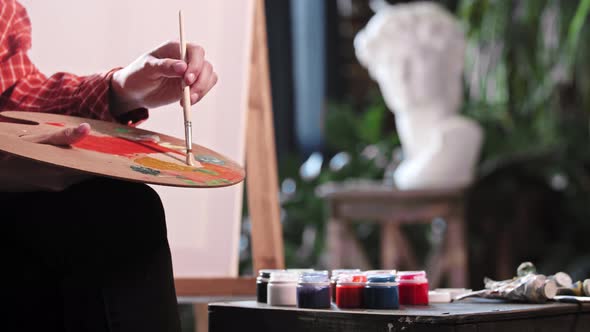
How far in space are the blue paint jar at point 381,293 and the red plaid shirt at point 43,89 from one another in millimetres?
307

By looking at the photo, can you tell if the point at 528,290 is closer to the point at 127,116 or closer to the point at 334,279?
the point at 334,279

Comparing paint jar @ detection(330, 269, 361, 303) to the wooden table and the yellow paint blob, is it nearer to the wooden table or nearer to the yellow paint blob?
the wooden table

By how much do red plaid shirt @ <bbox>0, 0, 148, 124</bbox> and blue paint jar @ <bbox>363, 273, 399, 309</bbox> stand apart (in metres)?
0.31

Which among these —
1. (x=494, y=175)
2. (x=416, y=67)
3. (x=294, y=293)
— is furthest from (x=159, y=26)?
(x=494, y=175)

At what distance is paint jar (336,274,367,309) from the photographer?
2.84 ft

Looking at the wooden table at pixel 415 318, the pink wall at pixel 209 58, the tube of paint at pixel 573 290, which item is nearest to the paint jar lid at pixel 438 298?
the wooden table at pixel 415 318

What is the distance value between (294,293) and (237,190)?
728 millimetres

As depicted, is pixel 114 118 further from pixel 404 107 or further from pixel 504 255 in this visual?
pixel 504 255

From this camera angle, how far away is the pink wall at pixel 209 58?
1.42m

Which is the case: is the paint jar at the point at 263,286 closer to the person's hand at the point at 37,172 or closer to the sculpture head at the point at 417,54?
the person's hand at the point at 37,172

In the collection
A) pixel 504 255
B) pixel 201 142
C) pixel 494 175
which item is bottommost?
pixel 504 255

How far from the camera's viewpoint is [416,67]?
305 cm

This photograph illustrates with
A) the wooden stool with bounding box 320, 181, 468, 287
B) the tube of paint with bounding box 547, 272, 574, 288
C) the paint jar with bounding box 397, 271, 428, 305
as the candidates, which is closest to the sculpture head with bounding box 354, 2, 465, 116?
the wooden stool with bounding box 320, 181, 468, 287

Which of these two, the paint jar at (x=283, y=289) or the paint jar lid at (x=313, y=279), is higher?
the paint jar lid at (x=313, y=279)
